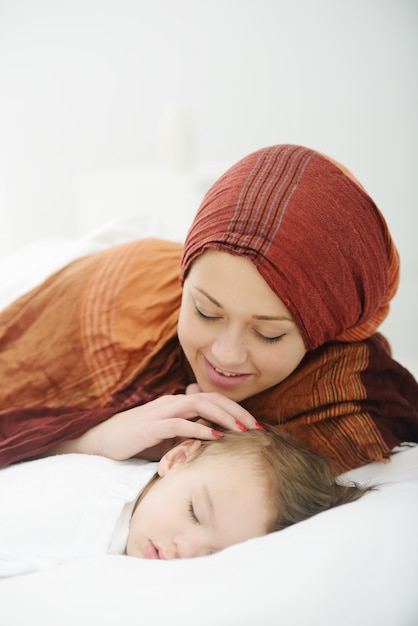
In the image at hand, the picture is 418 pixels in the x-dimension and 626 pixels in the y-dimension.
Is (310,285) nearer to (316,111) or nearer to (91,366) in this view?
(91,366)

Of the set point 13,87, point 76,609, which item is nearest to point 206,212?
point 76,609

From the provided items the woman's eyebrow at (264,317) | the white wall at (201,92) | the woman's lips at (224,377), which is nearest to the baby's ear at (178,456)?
the woman's lips at (224,377)

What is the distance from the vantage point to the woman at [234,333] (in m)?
1.08

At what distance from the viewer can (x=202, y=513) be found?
0.95 meters

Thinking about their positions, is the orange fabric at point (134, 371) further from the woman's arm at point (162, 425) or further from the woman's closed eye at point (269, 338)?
the woman's closed eye at point (269, 338)

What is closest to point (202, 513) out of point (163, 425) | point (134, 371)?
point (163, 425)

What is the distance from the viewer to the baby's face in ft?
3.07

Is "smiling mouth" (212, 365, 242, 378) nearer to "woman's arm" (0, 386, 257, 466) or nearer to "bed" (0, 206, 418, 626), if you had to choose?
"woman's arm" (0, 386, 257, 466)

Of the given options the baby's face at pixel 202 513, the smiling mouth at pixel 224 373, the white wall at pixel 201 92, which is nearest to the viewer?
the baby's face at pixel 202 513

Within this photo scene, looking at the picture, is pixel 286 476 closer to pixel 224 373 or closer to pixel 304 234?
pixel 224 373

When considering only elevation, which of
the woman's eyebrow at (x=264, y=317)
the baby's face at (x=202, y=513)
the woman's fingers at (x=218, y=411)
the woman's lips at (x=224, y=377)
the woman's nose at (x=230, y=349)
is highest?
the woman's eyebrow at (x=264, y=317)

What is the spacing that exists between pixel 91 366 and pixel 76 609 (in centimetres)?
70

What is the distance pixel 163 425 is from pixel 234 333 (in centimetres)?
21

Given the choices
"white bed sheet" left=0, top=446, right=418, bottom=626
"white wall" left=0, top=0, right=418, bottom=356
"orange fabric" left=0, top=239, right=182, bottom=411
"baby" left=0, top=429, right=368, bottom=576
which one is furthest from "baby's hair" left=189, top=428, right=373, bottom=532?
"white wall" left=0, top=0, right=418, bottom=356
